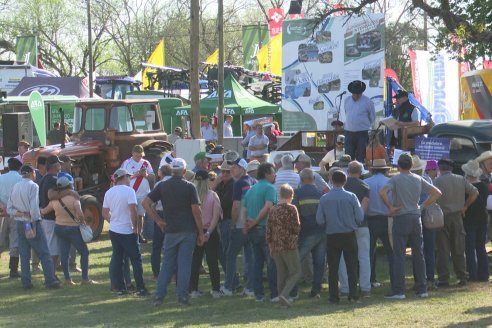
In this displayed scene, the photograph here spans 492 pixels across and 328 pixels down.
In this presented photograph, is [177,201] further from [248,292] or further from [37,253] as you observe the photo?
[37,253]

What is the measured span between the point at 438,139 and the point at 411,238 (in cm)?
369

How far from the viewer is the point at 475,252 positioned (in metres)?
13.7

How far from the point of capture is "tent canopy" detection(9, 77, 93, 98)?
35688mm

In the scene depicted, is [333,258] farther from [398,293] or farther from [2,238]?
[2,238]

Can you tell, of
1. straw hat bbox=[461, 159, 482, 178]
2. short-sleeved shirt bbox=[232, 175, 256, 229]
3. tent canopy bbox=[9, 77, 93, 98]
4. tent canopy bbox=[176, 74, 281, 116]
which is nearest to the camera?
short-sleeved shirt bbox=[232, 175, 256, 229]

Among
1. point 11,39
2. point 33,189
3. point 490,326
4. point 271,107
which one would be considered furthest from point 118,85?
point 490,326

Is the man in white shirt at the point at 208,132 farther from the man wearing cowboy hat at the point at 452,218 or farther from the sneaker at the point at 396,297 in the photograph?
the sneaker at the point at 396,297

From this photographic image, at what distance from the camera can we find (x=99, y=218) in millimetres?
18422

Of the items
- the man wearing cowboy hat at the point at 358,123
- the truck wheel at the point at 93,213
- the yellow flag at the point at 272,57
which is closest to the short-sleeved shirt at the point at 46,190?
the truck wheel at the point at 93,213

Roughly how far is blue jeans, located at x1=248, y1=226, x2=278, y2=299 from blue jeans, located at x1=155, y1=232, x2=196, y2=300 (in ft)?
2.61

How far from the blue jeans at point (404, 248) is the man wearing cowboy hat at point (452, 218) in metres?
0.87

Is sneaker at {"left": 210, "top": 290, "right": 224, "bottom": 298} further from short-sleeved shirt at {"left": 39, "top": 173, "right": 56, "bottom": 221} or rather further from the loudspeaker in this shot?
the loudspeaker

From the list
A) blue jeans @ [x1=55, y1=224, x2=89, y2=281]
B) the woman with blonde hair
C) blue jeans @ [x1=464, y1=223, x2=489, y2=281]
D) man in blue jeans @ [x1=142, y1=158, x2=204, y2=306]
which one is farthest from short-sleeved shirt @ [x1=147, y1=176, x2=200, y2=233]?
blue jeans @ [x1=464, y1=223, x2=489, y2=281]

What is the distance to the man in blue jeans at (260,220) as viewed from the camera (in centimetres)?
1226
